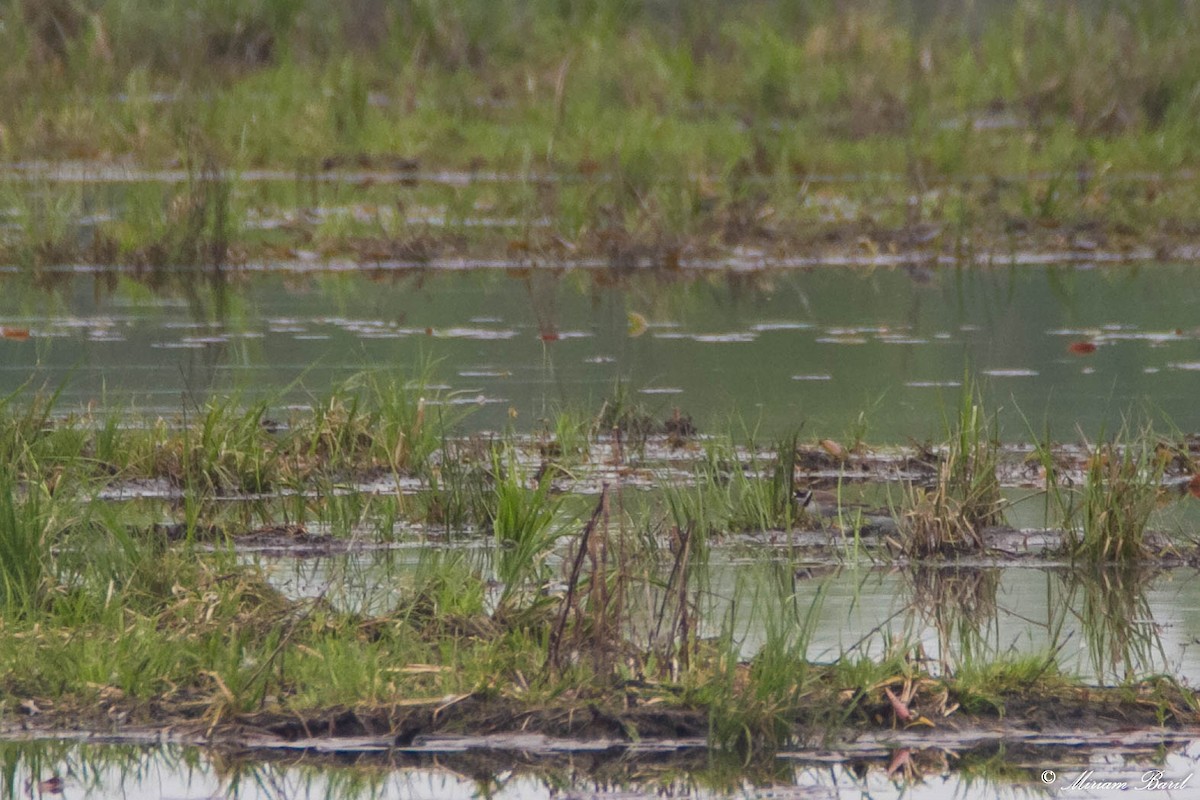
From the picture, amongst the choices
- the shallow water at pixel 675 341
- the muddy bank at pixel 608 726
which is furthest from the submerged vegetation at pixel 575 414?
the shallow water at pixel 675 341

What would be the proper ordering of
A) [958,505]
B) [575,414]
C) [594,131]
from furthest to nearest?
1. [594,131]
2. [575,414]
3. [958,505]

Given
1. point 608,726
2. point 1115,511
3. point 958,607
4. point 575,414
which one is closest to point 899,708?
point 608,726

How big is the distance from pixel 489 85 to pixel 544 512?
54.8 feet

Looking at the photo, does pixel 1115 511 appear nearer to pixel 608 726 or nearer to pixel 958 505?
pixel 958 505

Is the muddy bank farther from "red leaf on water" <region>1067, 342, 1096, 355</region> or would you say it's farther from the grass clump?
"red leaf on water" <region>1067, 342, 1096, 355</region>

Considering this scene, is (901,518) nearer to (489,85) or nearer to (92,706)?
Result: (92,706)

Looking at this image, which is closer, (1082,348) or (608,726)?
(608,726)

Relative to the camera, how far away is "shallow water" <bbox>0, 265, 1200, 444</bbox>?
1092 cm

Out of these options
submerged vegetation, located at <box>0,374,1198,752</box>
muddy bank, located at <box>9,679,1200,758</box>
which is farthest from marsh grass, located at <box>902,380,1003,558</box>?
muddy bank, located at <box>9,679,1200,758</box>

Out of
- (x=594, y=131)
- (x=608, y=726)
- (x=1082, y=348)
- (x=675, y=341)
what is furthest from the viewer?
(x=594, y=131)

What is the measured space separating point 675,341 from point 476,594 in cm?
739

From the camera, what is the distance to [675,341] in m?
13.6

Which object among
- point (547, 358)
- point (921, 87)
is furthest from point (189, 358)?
point (921, 87)

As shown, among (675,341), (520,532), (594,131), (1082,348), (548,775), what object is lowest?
(548,775)
